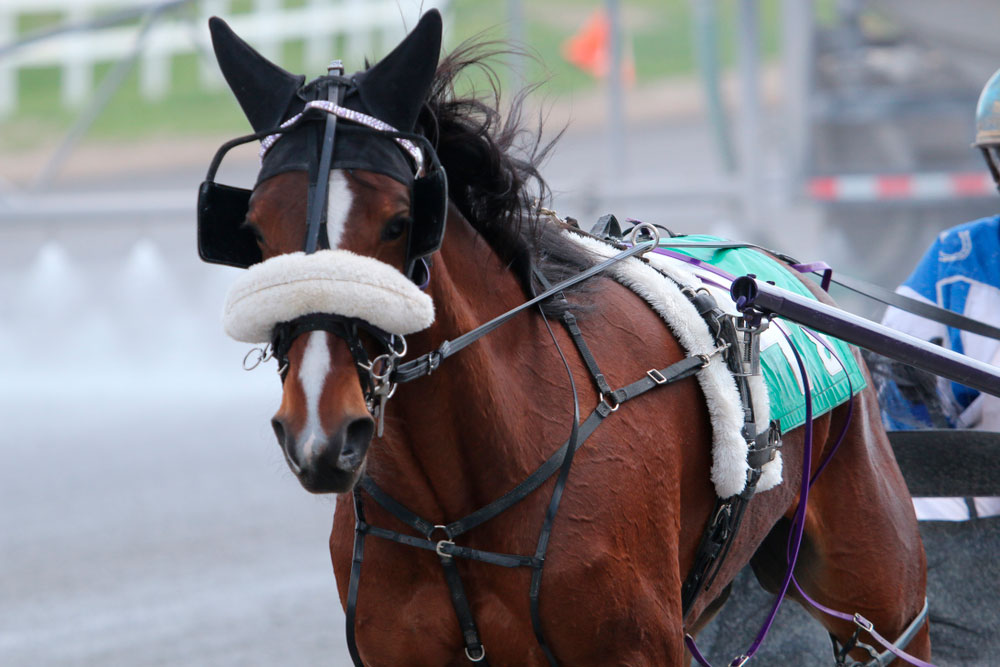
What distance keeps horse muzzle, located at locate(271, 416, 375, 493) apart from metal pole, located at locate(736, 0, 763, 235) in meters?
8.39

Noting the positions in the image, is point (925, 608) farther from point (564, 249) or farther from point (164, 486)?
point (164, 486)

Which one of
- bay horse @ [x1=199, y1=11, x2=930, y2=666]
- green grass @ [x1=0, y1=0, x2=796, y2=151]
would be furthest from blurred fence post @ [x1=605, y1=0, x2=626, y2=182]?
bay horse @ [x1=199, y1=11, x2=930, y2=666]

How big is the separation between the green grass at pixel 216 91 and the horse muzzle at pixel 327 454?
15.0 m

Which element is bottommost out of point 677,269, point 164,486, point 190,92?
point 677,269

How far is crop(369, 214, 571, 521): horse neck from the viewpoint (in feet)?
7.50

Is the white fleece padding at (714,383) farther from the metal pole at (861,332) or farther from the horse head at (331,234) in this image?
the horse head at (331,234)

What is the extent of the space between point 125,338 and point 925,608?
7.58m

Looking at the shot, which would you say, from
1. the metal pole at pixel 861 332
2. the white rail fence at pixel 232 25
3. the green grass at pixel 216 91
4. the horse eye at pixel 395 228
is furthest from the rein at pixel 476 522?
the green grass at pixel 216 91

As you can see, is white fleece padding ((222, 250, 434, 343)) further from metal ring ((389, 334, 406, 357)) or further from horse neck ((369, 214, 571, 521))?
horse neck ((369, 214, 571, 521))

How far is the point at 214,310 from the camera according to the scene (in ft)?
32.2

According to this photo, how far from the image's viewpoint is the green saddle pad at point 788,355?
2.94m

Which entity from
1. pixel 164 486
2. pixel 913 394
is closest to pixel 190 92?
pixel 164 486

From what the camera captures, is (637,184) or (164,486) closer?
(164,486)

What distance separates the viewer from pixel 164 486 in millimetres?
7211
